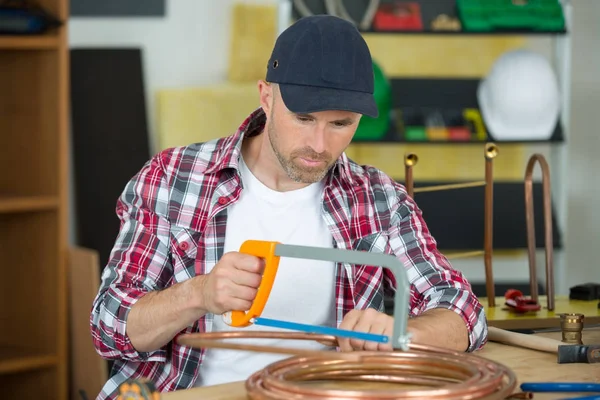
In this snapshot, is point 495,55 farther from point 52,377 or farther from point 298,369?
point 298,369

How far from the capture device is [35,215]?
12.7 ft

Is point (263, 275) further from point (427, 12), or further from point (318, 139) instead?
point (427, 12)

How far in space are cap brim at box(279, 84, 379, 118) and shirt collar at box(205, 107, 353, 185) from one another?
0.87ft

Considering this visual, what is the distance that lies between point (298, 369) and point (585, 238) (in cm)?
390

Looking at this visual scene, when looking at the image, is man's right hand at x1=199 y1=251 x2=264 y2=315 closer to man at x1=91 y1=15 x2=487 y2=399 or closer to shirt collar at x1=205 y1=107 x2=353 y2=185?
man at x1=91 y1=15 x2=487 y2=399

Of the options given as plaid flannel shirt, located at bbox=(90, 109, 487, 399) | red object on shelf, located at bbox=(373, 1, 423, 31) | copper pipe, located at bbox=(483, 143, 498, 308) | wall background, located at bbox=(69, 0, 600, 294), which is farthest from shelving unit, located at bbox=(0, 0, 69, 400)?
copper pipe, located at bbox=(483, 143, 498, 308)

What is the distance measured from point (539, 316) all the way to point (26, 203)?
2.12 metres

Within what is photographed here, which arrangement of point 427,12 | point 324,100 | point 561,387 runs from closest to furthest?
point 561,387 < point 324,100 < point 427,12

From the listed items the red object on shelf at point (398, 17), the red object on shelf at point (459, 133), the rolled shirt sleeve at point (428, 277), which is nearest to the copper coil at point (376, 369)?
the rolled shirt sleeve at point (428, 277)

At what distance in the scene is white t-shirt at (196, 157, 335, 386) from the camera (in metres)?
2.18

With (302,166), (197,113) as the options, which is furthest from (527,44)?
(302,166)

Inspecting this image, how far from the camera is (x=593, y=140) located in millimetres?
5082

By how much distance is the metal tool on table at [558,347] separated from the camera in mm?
1776

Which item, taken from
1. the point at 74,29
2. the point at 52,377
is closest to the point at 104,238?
the point at 52,377
